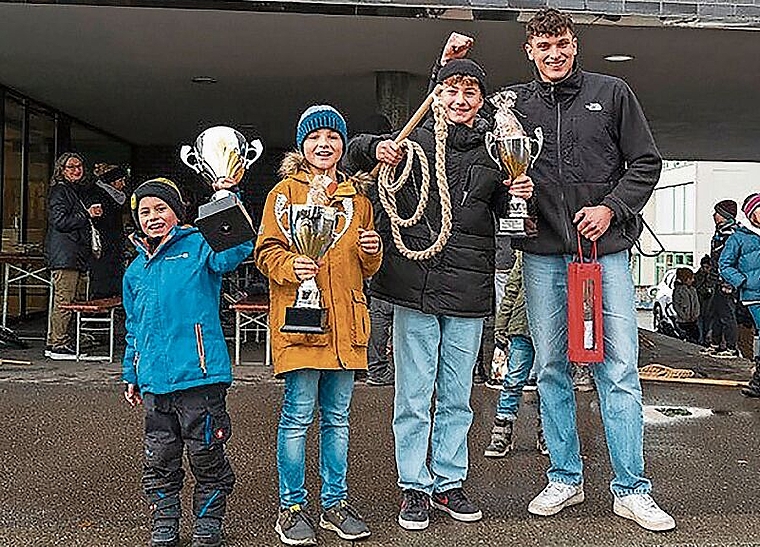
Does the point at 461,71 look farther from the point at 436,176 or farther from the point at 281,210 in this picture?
the point at 281,210

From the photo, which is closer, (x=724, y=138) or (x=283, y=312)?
(x=283, y=312)

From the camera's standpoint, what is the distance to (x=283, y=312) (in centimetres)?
386

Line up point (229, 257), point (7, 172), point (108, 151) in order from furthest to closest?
point (108, 151) → point (7, 172) → point (229, 257)

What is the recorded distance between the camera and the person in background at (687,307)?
15383 millimetres

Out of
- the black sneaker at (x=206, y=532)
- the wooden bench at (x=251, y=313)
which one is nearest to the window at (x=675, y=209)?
the wooden bench at (x=251, y=313)

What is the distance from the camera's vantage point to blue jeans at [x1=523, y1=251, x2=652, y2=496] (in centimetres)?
412

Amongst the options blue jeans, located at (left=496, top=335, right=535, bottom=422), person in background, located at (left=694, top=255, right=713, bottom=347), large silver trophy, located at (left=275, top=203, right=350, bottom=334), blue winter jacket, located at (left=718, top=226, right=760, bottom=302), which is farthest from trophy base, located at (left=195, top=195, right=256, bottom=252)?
person in background, located at (left=694, top=255, right=713, bottom=347)

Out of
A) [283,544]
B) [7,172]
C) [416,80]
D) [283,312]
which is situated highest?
[416,80]

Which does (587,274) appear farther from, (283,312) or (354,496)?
(354,496)

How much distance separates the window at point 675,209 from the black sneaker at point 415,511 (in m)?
43.0

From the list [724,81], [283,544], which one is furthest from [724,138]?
[283,544]

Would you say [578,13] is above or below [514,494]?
above

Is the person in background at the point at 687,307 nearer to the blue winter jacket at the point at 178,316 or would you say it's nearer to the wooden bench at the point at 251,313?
the wooden bench at the point at 251,313

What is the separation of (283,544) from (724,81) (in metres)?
8.99
